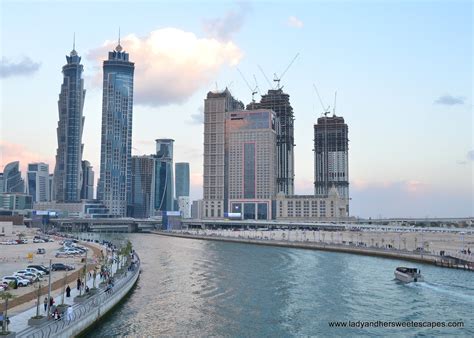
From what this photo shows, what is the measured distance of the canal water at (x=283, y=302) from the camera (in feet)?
161

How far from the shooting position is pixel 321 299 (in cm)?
6419

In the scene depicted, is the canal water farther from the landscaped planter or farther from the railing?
the landscaped planter

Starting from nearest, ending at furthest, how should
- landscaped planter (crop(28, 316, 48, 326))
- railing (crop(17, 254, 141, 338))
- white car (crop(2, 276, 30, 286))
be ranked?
railing (crop(17, 254, 141, 338)), landscaped planter (crop(28, 316, 48, 326)), white car (crop(2, 276, 30, 286))

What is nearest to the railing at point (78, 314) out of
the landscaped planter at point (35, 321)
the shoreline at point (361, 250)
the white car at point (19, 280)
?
the landscaped planter at point (35, 321)

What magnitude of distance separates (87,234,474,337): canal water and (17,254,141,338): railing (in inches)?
82.5

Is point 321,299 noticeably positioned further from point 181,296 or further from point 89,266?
point 89,266

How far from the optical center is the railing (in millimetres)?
37094

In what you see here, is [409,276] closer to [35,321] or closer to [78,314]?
[78,314]

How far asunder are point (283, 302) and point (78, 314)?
27286 mm

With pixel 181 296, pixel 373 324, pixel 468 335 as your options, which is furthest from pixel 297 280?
pixel 468 335

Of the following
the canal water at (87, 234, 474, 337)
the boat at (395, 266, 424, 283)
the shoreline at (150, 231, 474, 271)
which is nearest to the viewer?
the canal water at (87, 234, 474, 337)

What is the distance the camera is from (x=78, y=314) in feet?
146

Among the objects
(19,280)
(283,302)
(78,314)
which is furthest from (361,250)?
(78,314)

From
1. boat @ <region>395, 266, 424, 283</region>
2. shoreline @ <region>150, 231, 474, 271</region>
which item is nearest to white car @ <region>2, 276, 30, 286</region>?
boat @ <region>395, 266, 424, 283</region>
